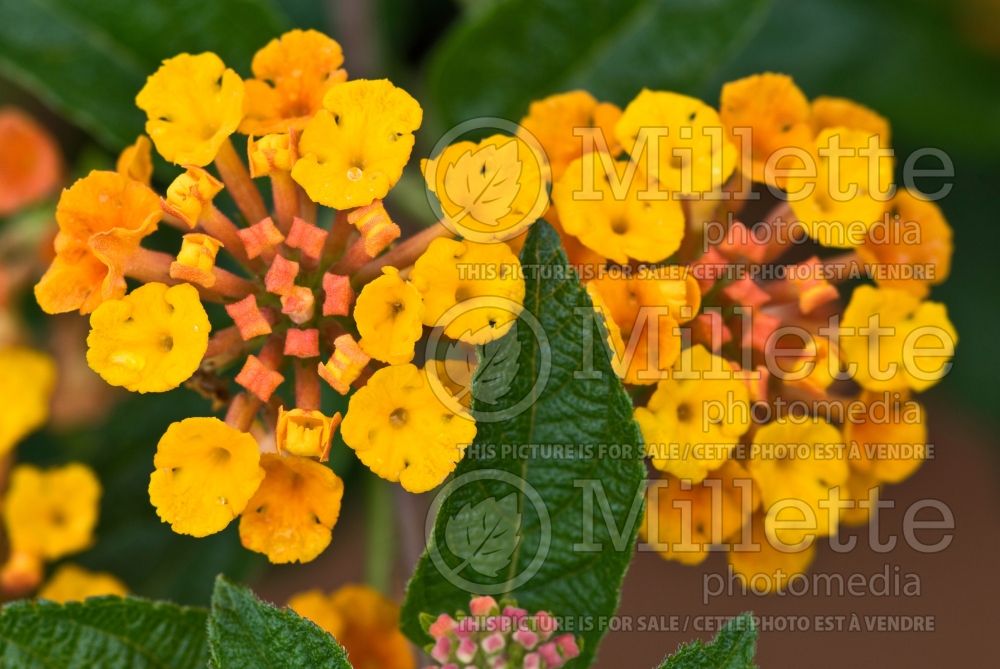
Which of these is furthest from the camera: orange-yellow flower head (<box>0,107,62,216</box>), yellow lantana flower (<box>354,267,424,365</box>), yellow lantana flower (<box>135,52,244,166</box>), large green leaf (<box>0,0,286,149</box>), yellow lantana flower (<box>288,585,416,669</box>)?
orange-yellow flower head (<box>0,107,62,216</box>)

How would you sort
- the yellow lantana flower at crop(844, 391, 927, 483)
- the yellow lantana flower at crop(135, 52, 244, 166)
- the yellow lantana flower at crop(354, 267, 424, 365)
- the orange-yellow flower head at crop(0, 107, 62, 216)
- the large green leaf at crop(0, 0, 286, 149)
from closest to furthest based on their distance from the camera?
the yellow lantana flower at crop(354, 267, 424, 365) < the yellow lantana flower at crop(135, 52, 244, 166) < the yellow lantana flower at crop(844, 391, 927, 483) < the large green leaf at crop(0, 0, 286, 149) < the orange-yellow flower head at crop(0, 107, 62, 216)

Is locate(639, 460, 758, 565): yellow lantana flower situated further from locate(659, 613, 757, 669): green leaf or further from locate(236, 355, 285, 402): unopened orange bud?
locate(236, 355, 285, 402): unopened orange bud

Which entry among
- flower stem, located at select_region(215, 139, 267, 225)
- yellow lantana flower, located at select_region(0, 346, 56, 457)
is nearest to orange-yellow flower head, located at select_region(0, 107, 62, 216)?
yellow lantana flower, located at select_region(0, 346, 56, 457)

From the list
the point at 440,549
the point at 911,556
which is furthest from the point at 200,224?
the point at 911,556

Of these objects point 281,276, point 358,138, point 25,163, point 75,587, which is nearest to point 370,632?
point 75,587

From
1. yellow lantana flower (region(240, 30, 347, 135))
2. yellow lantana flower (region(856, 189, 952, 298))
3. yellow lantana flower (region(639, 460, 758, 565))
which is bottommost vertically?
yellow lantana flower (region(639, 460, 758, 565))

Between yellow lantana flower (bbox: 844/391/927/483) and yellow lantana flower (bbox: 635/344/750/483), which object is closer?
yellow lantana flower (bbox: 635/344/750/483)

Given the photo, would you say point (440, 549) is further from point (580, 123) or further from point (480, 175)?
point (580, 123)
